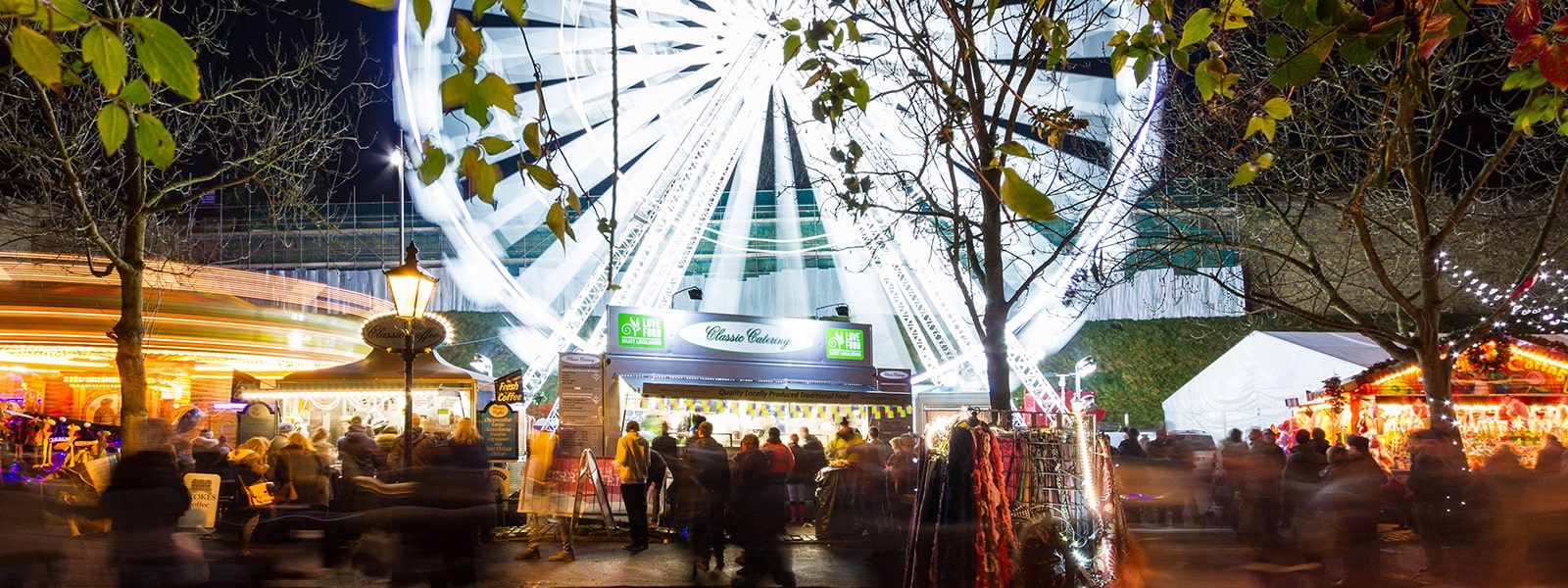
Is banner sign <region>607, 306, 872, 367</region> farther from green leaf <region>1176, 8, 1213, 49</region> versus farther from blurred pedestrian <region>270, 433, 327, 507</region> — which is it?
green leaf <region>1176, 8, 1213, 49</region>

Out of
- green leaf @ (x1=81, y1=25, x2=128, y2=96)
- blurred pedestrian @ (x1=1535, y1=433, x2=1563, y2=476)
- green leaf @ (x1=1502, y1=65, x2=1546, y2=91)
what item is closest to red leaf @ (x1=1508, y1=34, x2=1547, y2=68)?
green leaf @ (x1=1502, y1=65, x2=1546, y2=91)

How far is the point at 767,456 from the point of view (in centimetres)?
844

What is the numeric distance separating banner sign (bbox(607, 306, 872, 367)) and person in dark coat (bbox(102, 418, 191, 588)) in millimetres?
10274

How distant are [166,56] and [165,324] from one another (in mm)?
12619

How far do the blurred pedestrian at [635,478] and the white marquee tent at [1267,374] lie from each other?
10.9 m

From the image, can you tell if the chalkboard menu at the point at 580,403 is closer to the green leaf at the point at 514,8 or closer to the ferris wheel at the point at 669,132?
the ferris wheel at the point at 669,132

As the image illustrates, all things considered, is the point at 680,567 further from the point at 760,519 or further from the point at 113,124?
the point at 113,124

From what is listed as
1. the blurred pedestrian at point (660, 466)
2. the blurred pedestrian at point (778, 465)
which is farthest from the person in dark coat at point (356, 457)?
the blurred pedestrian at point (778, 465)

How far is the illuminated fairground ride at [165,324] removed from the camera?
36.9ft

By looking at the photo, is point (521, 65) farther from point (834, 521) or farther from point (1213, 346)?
point (1213, 346)

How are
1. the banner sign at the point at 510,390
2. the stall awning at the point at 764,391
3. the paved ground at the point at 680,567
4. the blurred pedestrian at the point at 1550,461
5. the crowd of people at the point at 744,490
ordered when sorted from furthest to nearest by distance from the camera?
the stall awning at the point at 764,391
the banner sign at the point at 510,390
the paved ground at the point at 680,567
the crowd of people at the point at 744,490
the blurred pedestrian at the point at 1550,461

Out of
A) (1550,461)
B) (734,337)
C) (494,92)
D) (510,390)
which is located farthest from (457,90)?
(734,337)

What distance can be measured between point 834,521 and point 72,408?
16977 millimetres

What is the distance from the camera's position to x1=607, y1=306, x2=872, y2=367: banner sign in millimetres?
15938
